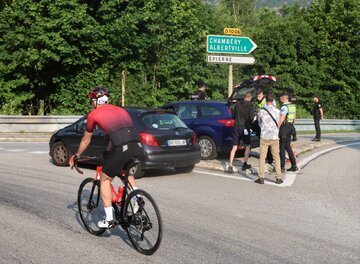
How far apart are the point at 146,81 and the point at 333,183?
20.5 meters

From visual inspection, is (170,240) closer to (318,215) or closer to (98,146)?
(318,215)

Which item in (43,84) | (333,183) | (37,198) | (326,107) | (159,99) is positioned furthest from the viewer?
(326,107)

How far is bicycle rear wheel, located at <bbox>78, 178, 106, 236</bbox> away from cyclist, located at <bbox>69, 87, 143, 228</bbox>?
53cm

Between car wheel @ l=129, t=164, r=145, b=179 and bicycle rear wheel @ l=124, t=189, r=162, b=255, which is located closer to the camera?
bicycle rear wheel @ l=124, t=189, r=162, b=255

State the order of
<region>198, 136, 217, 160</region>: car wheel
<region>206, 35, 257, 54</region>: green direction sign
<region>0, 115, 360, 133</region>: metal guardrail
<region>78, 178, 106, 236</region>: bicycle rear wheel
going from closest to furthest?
<region>78, 178, 106, 236</region>: bicycle rear wheel
<region>198, 136, 217, 160</region>: car wheel
<region>206, 35, 257, 54</region>: green direction sign
<region>0, 115, 360, 133</region>: metal guardrail

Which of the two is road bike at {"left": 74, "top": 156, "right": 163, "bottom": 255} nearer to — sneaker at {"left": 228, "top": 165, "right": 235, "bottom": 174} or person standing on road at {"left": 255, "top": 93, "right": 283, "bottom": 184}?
person standing on road at {"left": 255, "top": 93, "right": 283, "bottom": 184}

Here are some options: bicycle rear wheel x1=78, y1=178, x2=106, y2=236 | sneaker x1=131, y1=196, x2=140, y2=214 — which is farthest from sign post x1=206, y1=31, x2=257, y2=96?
sneaker x1=131, y1=196, x2=140, y2=214

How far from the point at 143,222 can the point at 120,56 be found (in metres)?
23.0

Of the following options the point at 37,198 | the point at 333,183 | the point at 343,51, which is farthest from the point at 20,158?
the point at 343,51

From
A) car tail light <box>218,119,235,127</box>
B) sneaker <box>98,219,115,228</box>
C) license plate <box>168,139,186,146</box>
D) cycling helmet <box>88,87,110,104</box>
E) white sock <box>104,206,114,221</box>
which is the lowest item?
sneaker <box>98,219,115,228</box>

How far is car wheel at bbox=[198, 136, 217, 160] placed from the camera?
13062 millimetres

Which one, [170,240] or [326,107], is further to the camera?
[326,107]

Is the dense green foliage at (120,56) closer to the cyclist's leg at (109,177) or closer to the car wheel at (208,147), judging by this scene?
the car wheel at (208,147)

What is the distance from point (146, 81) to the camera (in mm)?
29781
